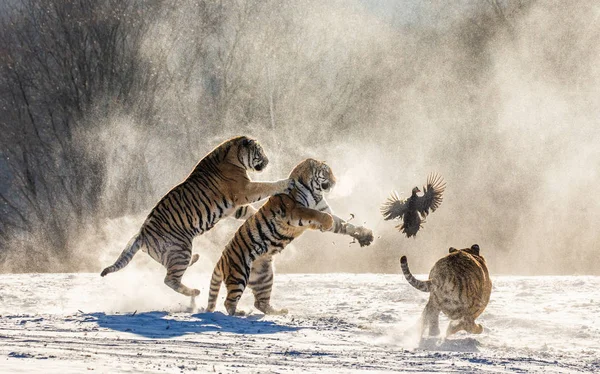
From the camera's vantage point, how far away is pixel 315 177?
9.06 metres

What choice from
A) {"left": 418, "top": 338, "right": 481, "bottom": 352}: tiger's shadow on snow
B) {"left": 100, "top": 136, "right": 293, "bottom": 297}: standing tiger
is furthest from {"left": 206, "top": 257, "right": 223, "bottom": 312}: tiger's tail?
{"left": 418, "top": 338, "right": 481, "bottom": 352}: tiger's shadow on snow

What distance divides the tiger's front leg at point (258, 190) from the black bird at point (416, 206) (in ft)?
3.52

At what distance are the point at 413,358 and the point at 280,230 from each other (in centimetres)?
252

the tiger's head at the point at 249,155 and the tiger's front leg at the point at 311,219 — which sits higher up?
the tiger's head at the point at 249,155

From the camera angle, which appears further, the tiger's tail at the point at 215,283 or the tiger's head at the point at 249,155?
the tiger's head at the point at 249,155

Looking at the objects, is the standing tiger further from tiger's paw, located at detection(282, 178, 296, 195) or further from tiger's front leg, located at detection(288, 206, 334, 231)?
tiger's front leg, located at detection(288, 206, 334, 231)

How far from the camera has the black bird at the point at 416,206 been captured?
919 centimetres

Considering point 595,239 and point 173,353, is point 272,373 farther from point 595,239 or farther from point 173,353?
point 595,239

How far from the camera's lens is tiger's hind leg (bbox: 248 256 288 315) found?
30.7 feet

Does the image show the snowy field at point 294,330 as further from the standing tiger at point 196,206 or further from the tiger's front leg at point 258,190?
the tiger's front leg at point 258,190

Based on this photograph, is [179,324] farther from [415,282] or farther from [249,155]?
[249,155]

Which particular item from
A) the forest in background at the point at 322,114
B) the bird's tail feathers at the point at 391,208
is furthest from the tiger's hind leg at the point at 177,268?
the forest in background at the point at 322,114

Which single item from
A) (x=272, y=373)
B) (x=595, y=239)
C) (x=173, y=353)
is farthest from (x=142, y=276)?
(x=595, y=239)

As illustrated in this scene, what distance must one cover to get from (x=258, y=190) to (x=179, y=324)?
1735mm
